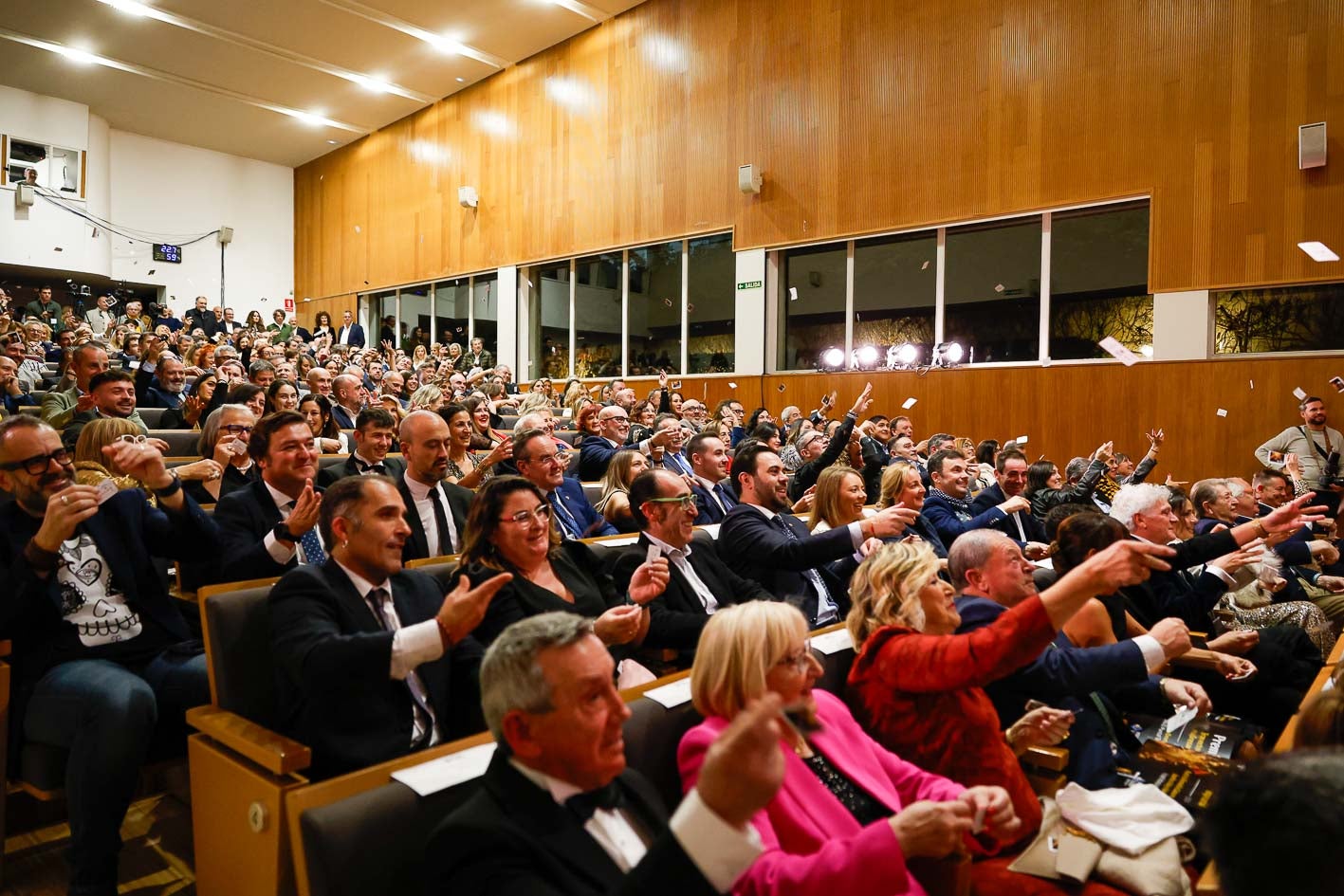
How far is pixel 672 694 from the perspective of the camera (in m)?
1.52

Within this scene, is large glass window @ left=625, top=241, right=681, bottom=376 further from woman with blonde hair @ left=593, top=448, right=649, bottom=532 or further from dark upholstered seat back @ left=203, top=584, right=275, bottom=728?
dark upholstered seat back @ left=203, top=584, right=275, bottom=728

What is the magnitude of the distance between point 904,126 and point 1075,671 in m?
7.01

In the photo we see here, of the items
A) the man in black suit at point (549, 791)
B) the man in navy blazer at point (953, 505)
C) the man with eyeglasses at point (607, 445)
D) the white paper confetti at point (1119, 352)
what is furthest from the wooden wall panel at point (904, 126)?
the man in black suit at point (549, 791)

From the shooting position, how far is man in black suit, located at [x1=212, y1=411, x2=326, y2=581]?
213 cm

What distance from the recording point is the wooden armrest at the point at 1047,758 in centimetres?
175

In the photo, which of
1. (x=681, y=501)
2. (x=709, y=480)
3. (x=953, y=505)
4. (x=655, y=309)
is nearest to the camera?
(x=681, y=501)

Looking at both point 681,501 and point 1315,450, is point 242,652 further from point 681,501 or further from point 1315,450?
point 1315,450

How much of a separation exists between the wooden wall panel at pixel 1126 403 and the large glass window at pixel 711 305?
5.20 feet

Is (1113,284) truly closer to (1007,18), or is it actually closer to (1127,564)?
(1007,18)

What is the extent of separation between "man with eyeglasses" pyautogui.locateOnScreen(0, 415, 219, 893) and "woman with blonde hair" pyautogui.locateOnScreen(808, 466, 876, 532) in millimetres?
2019

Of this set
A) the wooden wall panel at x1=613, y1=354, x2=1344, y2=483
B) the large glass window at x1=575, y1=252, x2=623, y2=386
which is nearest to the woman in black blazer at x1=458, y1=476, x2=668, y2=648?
the wooden wall panel at x1=613, y1=354, x2=1344, y2=483

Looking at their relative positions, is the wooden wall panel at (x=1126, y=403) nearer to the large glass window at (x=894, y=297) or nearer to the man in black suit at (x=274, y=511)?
the large glass window at (x=894, y=297)

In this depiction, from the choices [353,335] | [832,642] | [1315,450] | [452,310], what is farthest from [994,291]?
[353,335]

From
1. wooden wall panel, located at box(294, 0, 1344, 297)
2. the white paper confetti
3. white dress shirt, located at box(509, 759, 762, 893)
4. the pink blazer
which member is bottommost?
the pink blazer
